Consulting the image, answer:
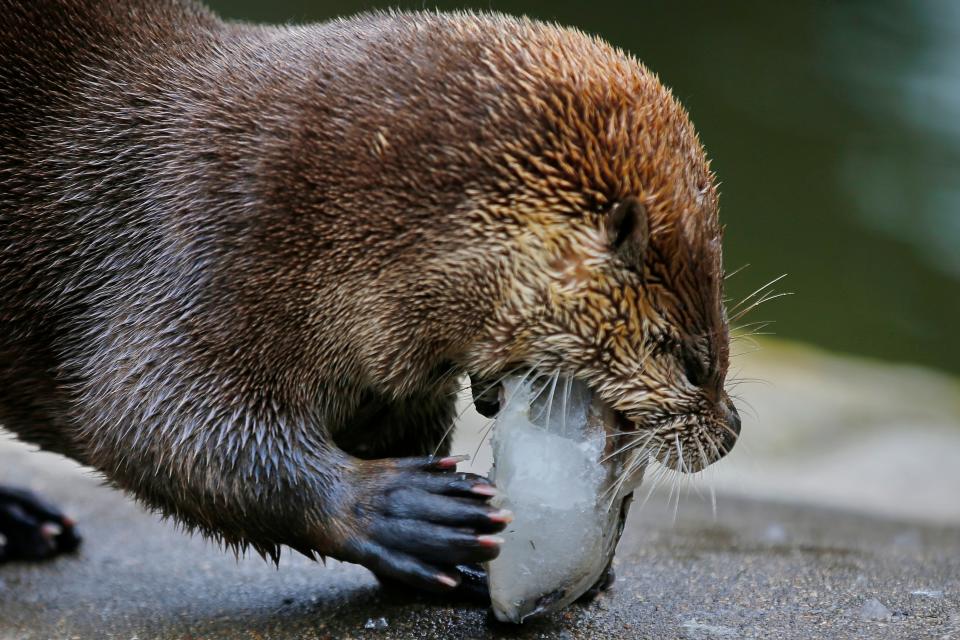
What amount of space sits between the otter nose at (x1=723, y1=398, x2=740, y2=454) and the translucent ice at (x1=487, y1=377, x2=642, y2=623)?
0.27 meters

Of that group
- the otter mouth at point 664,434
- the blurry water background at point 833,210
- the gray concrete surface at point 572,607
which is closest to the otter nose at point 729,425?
the otter mouth at point 664,434

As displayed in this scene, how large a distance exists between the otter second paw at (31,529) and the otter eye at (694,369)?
2250 millimetres

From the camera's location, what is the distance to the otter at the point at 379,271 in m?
2.66

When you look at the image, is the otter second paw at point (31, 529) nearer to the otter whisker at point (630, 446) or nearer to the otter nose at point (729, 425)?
the otter whisker at point (630, 446)

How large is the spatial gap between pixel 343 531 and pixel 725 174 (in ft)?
32.4

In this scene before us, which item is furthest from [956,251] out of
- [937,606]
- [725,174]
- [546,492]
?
[546,492]

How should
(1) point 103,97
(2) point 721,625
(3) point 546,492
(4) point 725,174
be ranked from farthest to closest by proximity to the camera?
1. (4) point 725,174
2. (1) point 103,97
3. (2) point 721,625
4. (3) point 546,492

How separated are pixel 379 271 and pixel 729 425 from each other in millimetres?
894

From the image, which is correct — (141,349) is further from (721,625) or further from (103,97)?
(721,625)

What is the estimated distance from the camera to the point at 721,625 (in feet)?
9.49

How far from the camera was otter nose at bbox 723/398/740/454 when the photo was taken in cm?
287

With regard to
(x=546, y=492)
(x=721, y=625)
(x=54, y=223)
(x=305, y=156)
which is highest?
(x=305, y=156)

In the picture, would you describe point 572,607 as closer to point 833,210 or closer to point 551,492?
point 551,492

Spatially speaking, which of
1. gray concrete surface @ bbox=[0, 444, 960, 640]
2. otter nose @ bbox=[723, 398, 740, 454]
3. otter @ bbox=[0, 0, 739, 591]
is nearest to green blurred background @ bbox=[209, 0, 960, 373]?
gray concrete surface @ bbox=[0, 444, 960, 640]
